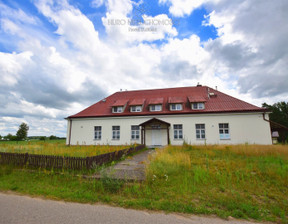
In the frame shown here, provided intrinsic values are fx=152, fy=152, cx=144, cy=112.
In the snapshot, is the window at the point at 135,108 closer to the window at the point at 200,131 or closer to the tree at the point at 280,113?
the window at the point at 200,131

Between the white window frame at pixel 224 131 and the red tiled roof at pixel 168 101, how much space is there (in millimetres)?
1530

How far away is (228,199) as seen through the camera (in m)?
3.49

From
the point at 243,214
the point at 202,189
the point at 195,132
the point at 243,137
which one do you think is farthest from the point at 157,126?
the point at 243,214

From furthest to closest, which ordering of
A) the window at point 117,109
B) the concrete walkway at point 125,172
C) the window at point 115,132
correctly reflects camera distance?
1. the window at point 117,109
2. the window at point 115,132
3. the concrete walkway at point 125,172

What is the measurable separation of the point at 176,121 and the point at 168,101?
2.74 meters

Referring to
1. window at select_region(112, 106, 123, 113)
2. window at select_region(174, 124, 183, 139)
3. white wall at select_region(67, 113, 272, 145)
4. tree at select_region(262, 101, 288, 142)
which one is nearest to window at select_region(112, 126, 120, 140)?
white wall at select_region(67, 113, 272, 145)

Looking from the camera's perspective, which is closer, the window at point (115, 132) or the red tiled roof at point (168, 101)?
the red tiled roof at point (168, 101)

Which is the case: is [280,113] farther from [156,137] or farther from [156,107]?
[156,137]

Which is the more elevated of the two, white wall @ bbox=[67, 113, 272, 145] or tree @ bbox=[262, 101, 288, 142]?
tree @ bbox=[262, 101, 288, 142]

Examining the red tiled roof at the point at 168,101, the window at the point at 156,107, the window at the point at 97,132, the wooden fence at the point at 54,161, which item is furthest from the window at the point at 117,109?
the wooden fence at the point at 54,161

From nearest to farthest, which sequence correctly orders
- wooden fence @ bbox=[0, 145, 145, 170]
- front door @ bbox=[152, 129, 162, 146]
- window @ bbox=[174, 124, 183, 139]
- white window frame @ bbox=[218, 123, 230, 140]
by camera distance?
1. wooden fence @ bbox=[0, 145, 145, 170]
2. white window frame @ bbox=[218, 123, 230, 140]
3. window @ bbox=[174, 124, 183, 139]
4. front door @ bbox=[152, 129, 162, 146]

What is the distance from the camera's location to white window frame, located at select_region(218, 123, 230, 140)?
16.0m

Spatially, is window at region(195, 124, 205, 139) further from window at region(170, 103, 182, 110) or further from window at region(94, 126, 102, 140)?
window at region(94, 126, 102, 140)

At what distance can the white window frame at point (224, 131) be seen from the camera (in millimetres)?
15961
